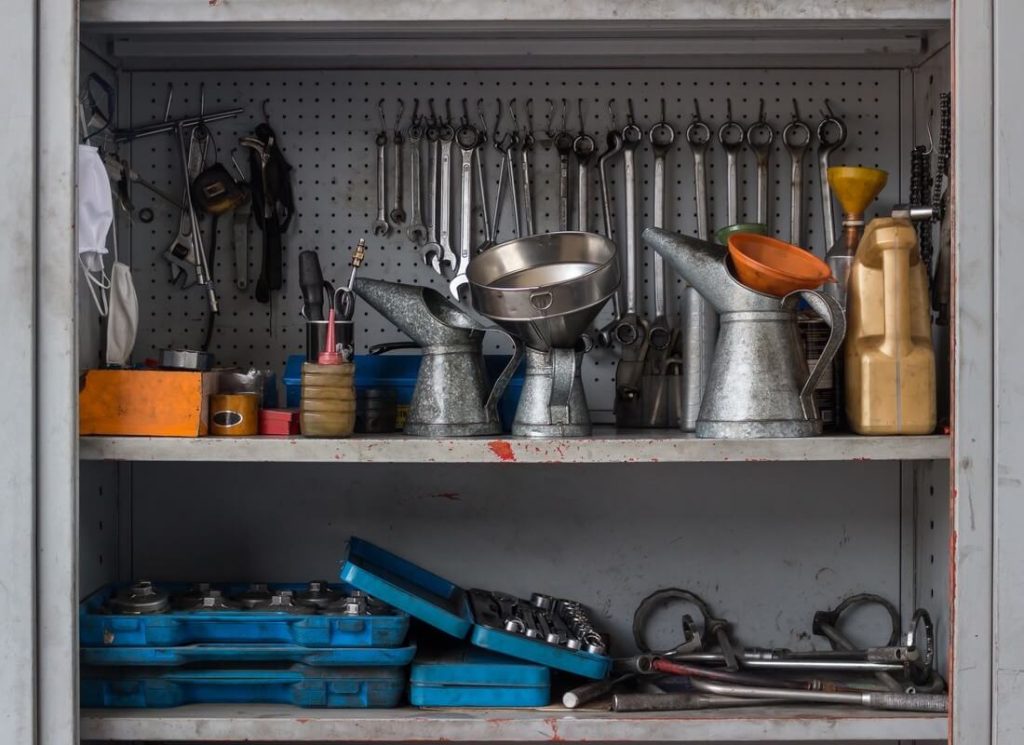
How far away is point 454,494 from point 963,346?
821mm

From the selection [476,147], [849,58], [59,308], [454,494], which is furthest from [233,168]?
[849,58]

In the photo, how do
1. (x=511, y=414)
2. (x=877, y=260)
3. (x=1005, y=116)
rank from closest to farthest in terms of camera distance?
(x=1005, y=116), (x=877, y=260), (x=511, y=414)

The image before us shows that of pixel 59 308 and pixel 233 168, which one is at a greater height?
pixel 233 168

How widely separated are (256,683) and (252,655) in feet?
0.14

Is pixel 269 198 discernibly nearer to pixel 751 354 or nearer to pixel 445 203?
pixel 445 203

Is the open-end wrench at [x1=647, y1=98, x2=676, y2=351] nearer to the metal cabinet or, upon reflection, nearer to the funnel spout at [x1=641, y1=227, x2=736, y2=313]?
the metal cabinet

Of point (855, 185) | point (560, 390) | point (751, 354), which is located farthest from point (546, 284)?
point (855, 185)

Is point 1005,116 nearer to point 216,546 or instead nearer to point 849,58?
point 849,58

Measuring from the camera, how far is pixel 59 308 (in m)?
1.27

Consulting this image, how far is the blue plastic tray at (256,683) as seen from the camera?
139cm

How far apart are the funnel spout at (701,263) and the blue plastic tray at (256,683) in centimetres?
65

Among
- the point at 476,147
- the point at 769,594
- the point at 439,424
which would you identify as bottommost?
the point at 769,594

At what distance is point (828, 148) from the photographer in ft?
5.58

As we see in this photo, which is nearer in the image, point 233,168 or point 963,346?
point 963,346
